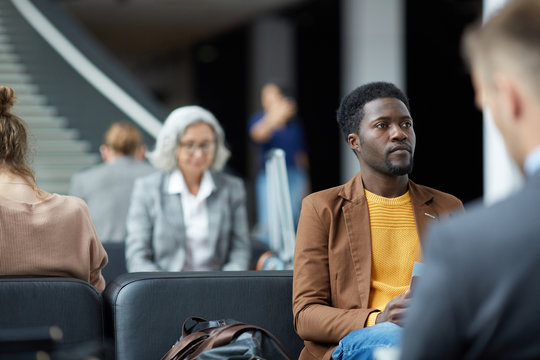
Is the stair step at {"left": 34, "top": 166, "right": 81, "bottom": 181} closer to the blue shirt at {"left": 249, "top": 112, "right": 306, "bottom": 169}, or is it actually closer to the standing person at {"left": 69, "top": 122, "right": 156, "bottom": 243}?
the blue shirt at {"left": 249, "top": 112, "right": 306, "bottom": 169}

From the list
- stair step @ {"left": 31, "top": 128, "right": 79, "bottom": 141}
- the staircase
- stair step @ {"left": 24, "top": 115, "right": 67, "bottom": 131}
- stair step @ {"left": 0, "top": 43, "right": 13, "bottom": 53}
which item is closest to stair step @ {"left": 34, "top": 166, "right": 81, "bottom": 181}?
the staircase

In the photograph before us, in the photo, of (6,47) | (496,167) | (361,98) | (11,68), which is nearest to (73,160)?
(11,68)

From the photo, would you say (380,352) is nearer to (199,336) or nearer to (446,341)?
(446,341)

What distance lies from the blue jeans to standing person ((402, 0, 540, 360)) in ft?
3.24

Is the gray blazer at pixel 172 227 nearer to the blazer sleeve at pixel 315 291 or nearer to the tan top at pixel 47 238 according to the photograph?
the tan top at pixel 47 238

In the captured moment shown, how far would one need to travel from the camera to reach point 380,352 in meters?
1.55

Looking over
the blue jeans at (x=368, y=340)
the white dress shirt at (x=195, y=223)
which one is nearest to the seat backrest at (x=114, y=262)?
the white dress shirt at (x=195, y=223)

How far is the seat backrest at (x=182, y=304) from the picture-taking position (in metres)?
2.87

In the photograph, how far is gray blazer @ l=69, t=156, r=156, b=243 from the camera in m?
5.39

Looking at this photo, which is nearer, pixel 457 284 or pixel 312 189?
pixel 457 284

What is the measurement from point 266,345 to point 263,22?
1372cm

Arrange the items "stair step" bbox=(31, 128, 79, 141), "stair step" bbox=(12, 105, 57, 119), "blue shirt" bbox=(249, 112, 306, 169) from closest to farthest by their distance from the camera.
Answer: "blue shirt" bbox=(249, 112, 306, 169)
"stair step" bbox=(31, 128, 79, 141)
"stair step" bbox=(12, 105, 57, 119)

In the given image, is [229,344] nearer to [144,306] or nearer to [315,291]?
[315,291]

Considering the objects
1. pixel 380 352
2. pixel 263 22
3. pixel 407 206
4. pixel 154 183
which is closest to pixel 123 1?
pixel 263 22
